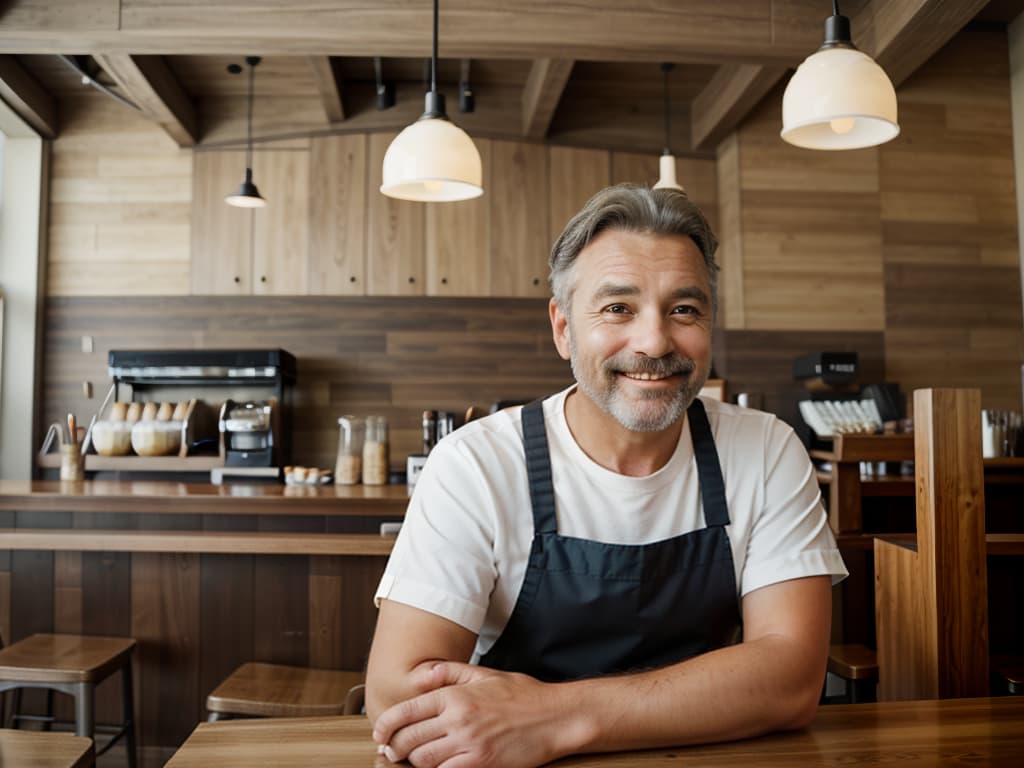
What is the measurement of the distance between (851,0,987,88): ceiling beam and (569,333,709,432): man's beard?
302 centimetres

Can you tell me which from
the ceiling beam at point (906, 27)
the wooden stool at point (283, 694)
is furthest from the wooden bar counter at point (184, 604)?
the ceiling beam at point (906, 27)

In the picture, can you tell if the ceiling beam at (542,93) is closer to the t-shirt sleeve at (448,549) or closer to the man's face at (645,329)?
the man's face at (645,329)

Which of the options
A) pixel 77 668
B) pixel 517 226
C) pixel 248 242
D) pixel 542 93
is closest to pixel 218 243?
pixel 248 242

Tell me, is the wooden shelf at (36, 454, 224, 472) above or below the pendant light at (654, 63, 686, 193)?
→ below

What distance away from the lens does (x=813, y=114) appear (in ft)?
7.70

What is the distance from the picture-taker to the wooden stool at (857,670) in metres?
2.41

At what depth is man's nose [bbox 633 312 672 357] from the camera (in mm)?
1274

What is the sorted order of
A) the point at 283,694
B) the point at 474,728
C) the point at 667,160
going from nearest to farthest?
the point at 474,728 → the point at 283,694 → the point at 667,160

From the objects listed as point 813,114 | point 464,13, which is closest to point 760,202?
point 464,13

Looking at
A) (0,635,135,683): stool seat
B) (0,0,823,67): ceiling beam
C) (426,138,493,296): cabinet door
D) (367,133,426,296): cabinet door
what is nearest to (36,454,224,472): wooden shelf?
(367,133,426,296): cabinet door

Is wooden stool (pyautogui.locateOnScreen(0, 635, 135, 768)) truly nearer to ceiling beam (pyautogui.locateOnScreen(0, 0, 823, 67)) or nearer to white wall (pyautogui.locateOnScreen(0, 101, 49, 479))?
ceiling beam (pyautogui.locateOnScreen(0, 0, 823, 67))

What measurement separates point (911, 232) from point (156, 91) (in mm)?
4729

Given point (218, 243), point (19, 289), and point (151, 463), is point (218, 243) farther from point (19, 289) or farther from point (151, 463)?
point (151, 463)

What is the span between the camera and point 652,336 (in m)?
1.27
